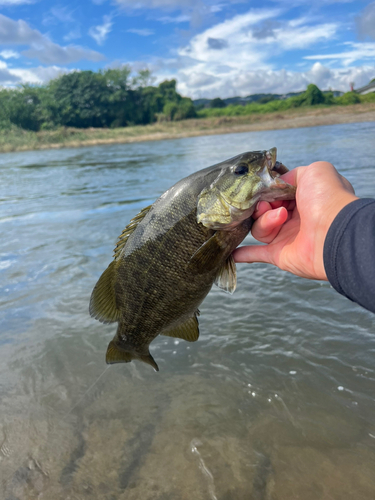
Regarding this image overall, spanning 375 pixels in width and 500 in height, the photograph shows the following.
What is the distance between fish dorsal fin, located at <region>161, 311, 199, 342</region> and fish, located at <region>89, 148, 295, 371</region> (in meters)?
0.08

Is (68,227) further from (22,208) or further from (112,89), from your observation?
(112,89)

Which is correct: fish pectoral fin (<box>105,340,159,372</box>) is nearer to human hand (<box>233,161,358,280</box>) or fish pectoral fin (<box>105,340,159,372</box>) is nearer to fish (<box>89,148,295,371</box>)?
fish (<box>89,148,295,371</box>)

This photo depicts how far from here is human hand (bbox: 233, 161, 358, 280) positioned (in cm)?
207

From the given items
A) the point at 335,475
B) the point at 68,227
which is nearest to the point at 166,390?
the point at 335,475

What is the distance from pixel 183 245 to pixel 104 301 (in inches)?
28.8

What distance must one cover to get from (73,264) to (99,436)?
364cm

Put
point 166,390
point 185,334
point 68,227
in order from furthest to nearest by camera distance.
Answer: point 68,227 → point 166,390 → point 185,334

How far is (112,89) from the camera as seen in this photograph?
77062 mm

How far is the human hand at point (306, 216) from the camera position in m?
2.07

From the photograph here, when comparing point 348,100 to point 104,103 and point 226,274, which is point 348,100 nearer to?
point 104,103

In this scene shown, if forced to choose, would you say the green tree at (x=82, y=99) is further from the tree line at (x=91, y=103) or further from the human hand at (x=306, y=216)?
the human hand at (x=306, y=216)

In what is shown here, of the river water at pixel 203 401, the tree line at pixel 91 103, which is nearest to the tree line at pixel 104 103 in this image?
the tree line at pixel 91 103

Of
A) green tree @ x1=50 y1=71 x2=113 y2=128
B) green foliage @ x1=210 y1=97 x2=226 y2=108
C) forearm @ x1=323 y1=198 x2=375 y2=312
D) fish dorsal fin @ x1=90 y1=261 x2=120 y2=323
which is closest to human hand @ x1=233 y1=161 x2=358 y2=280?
forearm @ x1=323 y1=198 x2=375 y2=312

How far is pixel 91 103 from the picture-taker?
7338 centimetres
